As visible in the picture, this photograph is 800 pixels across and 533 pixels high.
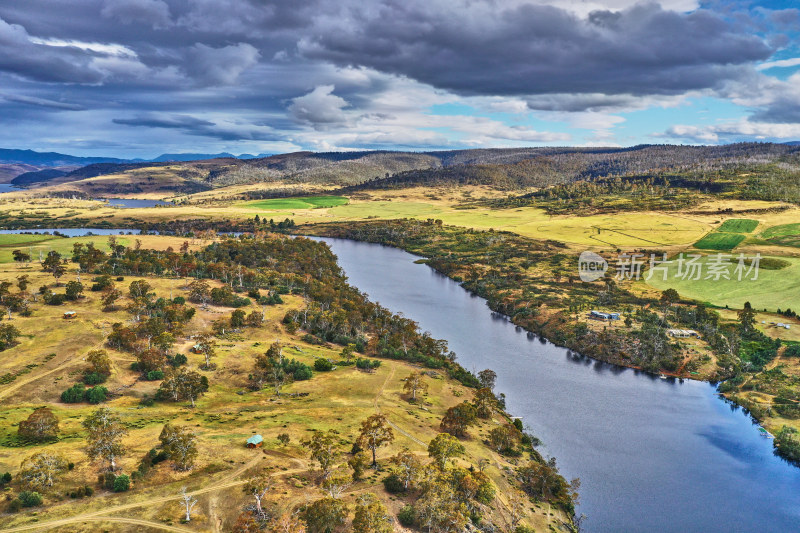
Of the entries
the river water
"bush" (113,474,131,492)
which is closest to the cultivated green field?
the river water

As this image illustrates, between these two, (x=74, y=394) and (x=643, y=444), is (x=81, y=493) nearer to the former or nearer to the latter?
(x=74, y=394)

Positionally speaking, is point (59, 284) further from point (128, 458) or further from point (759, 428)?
point (759, 428)

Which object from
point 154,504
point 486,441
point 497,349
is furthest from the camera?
point 497,349

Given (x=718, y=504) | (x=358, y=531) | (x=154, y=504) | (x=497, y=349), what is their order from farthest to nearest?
(x=497, y=349) < (x=718, y=504) < (x=154, y=504) < (x=358, y=531)

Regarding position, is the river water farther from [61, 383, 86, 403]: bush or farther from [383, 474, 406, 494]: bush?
[61, 383, 86, 403]: bush

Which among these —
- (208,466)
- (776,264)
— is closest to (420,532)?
(208,466)
